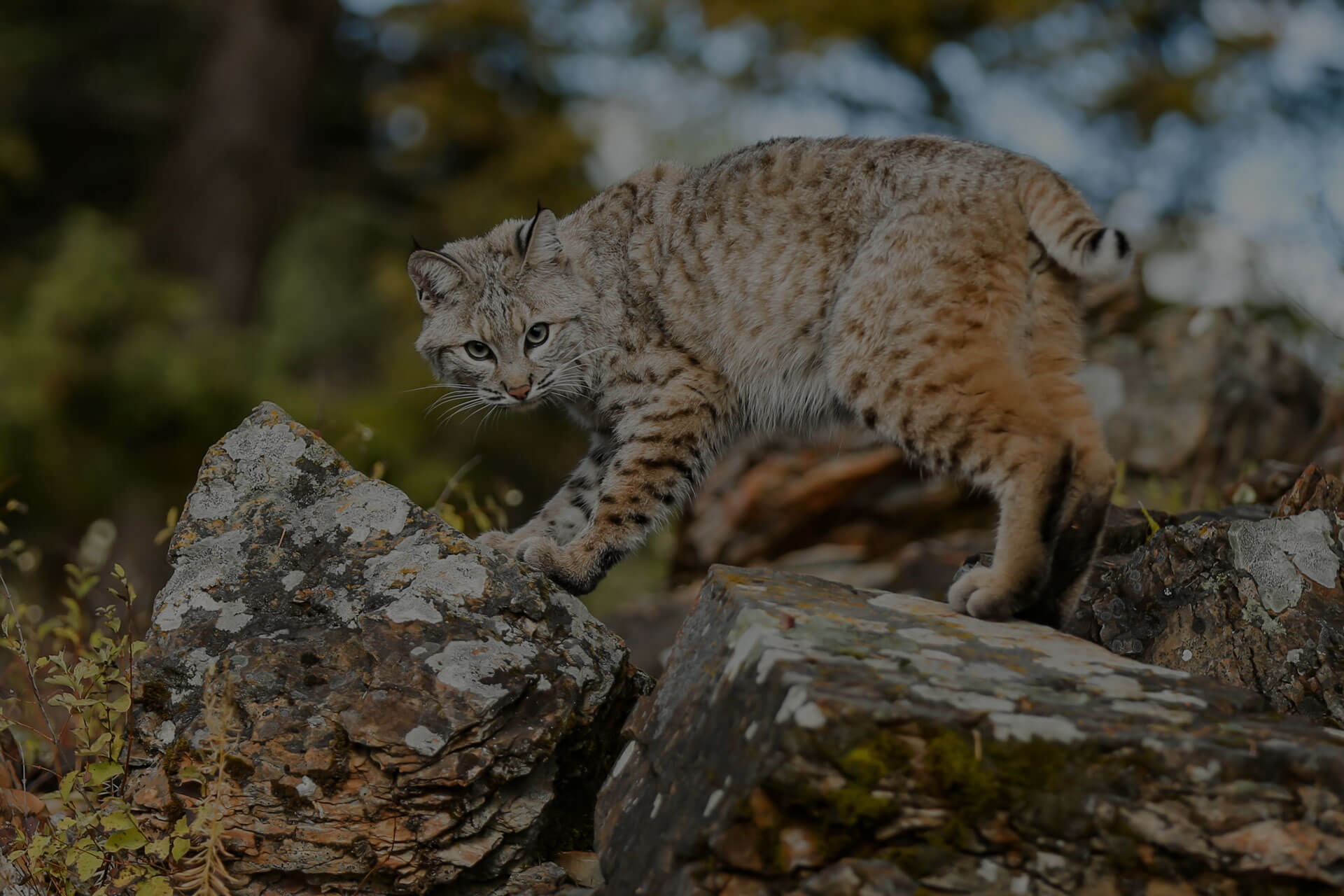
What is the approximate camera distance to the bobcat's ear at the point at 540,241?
4551 mm

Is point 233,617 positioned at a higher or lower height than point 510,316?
lower

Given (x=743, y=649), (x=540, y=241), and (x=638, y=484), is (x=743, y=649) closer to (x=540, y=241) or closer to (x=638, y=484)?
(x=638, y=484)

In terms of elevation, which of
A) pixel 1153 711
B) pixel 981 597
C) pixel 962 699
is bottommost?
pixel 981 597

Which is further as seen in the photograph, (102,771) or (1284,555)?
(1284,555)

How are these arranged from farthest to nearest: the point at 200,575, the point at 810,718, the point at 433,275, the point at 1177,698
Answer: the point at 433,275 < the point at 200,575 < the point at 1177,698 < the point at 810,718

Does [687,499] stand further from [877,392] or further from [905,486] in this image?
[905,486]

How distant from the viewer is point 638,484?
13.5ft

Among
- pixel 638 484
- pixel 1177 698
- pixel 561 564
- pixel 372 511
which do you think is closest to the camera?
pixel 1177 698

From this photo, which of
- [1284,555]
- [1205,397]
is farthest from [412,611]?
[1205,397]

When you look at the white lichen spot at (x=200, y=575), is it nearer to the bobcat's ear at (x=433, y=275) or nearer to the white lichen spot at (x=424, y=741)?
the white lichen spot at (x=424, y=741)

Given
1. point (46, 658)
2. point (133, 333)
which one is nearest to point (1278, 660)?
point (46, 658)

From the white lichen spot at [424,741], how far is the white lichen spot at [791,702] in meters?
1.01

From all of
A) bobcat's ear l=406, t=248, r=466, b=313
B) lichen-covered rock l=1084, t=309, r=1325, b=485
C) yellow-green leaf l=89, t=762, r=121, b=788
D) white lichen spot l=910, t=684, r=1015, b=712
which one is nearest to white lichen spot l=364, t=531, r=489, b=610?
yellow-green leaf l=89, t=762, r=121, b=788

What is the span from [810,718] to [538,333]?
8.75 ft
